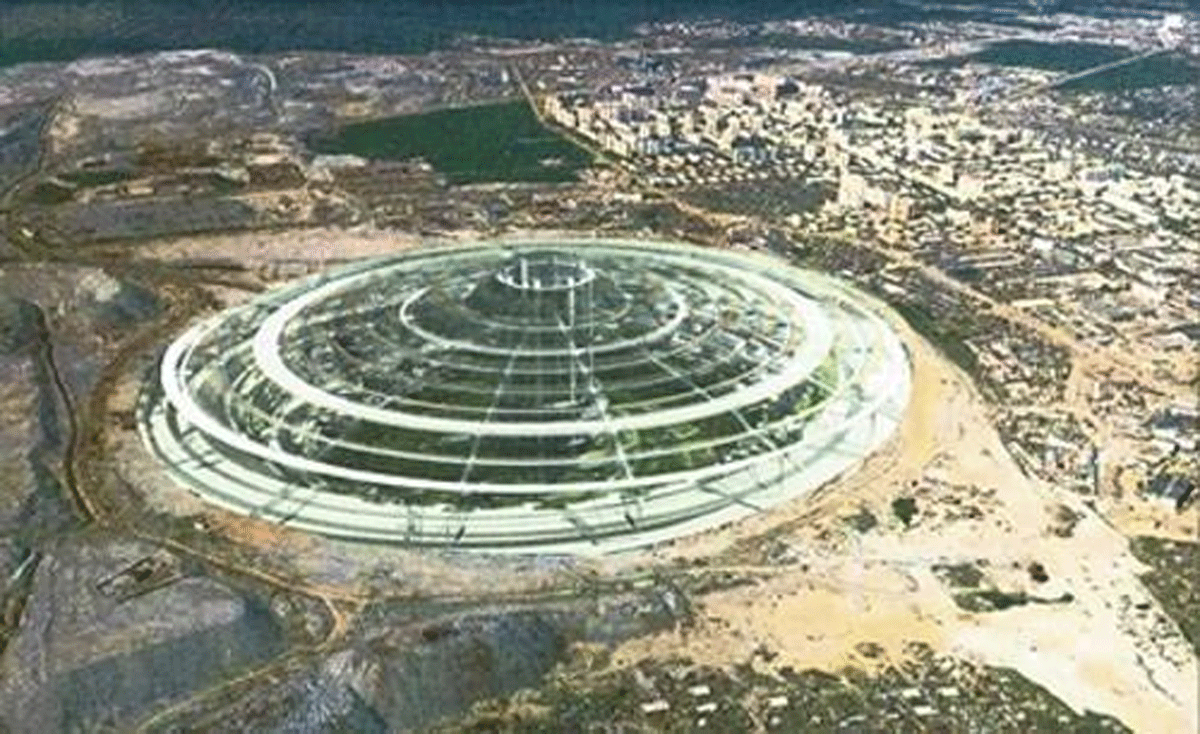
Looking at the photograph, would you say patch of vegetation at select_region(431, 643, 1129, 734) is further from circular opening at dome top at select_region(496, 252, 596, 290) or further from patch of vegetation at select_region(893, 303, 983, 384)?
patch of vegetation at select_region(893, 303, 983, 384)

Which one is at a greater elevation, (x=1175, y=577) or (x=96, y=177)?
(x=1175, y=577)

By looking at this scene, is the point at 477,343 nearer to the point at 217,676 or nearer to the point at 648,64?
the point at 217,676

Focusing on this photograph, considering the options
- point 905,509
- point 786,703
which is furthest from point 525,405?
point 786,703

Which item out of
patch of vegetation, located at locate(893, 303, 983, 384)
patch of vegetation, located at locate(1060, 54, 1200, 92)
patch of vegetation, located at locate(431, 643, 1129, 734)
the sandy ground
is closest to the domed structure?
the sandy ground

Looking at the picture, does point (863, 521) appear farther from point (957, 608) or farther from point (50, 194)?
point (50, 194)

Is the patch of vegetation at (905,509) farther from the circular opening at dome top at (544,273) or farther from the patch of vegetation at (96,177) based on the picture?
the patch of vegetation at (96,177)

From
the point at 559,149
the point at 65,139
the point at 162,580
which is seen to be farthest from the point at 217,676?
the point at 65,139
